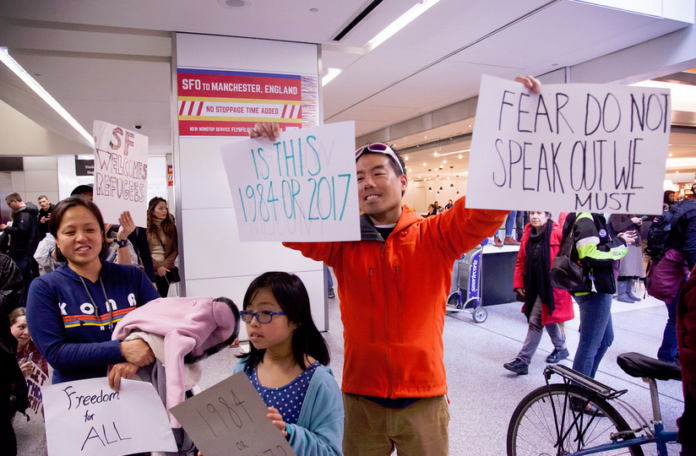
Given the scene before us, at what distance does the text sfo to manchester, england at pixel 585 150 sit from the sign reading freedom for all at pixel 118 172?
1.75 meters

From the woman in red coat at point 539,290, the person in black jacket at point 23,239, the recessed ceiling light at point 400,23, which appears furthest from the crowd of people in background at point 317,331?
the person in black jacket at point 23,239

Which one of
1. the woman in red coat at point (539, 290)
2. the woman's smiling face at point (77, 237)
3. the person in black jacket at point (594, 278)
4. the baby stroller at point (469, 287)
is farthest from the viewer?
the baby stroller at point (469, 287)

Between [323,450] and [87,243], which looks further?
[87,243]

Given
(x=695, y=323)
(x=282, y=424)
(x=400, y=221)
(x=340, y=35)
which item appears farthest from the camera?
(x=340, y=35)

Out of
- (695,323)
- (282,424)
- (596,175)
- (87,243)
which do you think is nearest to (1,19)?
(87,243)

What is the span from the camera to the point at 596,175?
887mm

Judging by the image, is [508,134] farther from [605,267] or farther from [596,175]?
[605,267]

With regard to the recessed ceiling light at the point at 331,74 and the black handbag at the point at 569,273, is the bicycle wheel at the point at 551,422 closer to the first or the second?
the black handbag at the point at 569,273

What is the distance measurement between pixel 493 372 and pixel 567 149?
9.89 ft

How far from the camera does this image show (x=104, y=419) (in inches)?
40.6

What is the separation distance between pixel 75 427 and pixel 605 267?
A: 9.75 ft

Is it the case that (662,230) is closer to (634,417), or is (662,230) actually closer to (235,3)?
(634,417)

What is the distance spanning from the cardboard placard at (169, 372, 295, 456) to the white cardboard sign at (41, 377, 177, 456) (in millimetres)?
309

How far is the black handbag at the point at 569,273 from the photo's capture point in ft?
8.77
